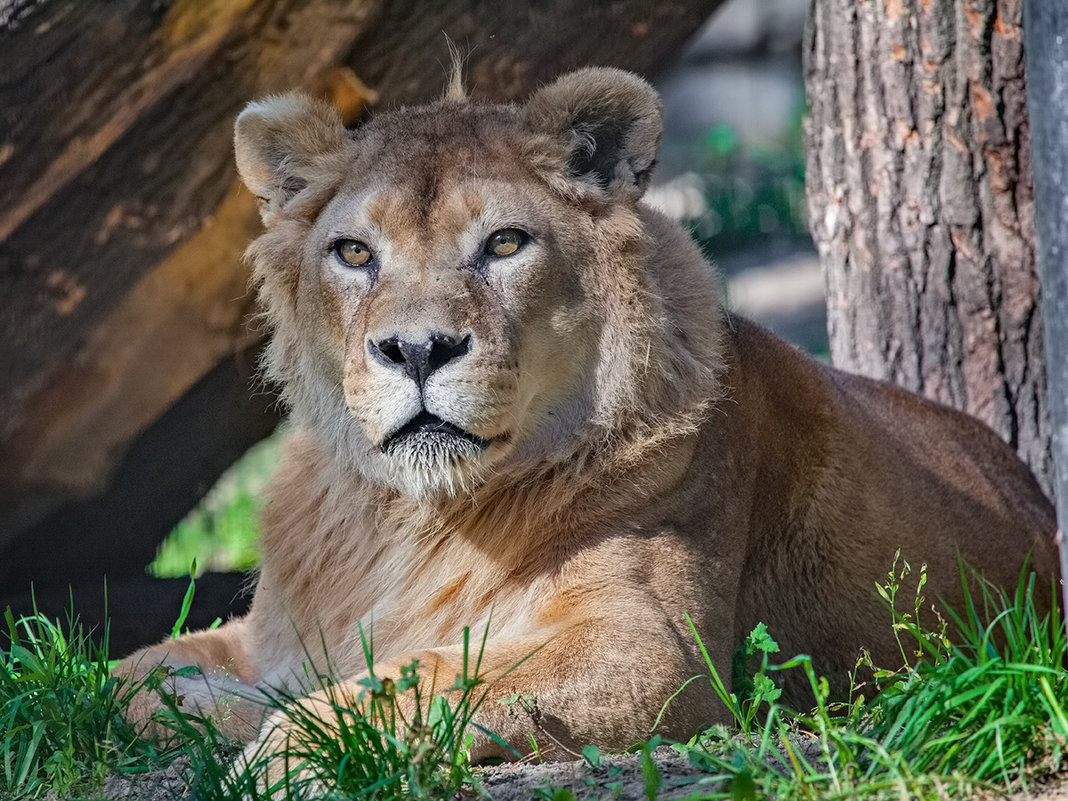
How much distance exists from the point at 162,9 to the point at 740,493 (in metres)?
2.98

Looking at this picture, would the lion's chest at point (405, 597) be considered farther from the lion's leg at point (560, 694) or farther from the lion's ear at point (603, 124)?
the lion's ear at point (603, 124)

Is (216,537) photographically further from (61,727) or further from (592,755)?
(592,755)

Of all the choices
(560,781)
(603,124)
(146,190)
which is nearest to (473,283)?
(603,124)

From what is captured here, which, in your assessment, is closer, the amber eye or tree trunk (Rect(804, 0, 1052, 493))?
the amber eye

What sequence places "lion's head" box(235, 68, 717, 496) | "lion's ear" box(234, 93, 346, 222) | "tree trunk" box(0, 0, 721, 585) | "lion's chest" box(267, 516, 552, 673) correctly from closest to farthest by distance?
"lion's head" box(235, 68, 717, 496) → "lion's chest" box(267, 516, 552, 673) → "lion's ear" box(234, 93, 346, 222) → "tree trunk" box(0, 0, 721, 585)

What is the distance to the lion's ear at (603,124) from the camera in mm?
3890

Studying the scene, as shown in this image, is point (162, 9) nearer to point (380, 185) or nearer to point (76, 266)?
point (76, 266)

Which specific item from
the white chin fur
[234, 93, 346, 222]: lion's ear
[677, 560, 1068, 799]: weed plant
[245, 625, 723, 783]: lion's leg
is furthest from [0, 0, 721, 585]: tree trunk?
[677, 560, 1068, 799]: weed plant

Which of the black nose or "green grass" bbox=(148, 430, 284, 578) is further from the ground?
the black nose

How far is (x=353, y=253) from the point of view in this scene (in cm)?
384

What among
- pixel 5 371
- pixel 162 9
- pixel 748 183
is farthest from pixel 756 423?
pixel 748 183

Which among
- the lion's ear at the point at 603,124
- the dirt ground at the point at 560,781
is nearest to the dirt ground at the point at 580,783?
the dirt ground at the point at 560,781

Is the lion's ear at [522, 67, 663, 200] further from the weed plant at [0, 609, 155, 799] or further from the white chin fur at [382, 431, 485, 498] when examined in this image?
the weed plant at [0, 609, 155, 799]

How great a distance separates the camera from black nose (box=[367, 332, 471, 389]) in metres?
3.42
